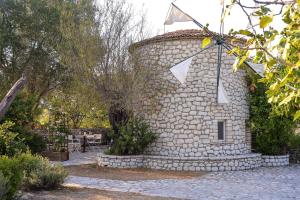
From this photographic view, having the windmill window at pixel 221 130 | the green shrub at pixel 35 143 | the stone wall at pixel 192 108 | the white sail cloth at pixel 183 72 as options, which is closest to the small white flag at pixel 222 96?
the white sail cloth at pixel 183 72

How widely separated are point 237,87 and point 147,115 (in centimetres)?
398

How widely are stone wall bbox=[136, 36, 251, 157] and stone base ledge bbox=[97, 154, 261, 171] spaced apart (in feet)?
1.74

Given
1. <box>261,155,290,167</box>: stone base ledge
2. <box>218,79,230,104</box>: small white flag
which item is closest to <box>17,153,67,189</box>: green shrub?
<box>218,79,230,104</box>: small white flag

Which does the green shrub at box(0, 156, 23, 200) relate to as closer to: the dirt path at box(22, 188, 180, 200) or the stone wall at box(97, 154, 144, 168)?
the dirt path at box(22, 188, 180, 200)

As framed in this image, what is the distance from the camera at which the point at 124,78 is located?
564 inches

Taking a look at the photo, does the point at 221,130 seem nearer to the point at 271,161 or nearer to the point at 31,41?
the point at 271,161

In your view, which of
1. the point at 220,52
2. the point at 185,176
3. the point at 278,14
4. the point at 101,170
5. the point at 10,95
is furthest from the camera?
the point at 220,52

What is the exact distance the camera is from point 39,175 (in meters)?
9.45

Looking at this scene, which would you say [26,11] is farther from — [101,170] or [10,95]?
[10,95]

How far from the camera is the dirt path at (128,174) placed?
39.9 ft

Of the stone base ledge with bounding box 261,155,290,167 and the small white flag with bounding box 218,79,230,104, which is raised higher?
the small white flag with bounding box 218,79,230,104

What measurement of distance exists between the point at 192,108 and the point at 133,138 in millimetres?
2606

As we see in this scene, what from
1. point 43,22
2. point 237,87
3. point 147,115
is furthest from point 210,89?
point 43,22

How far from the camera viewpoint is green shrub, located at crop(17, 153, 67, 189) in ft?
30.8
